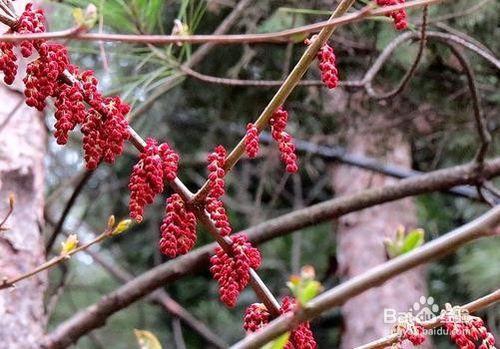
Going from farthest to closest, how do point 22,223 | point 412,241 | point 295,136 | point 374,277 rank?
point 295,136 → point 22,223 → point 412,241 → point 374,277

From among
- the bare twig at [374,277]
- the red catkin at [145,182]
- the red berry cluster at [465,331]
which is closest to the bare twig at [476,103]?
the red berry cluster at [465,331]

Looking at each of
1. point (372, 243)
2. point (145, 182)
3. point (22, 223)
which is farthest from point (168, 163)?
point (372, 243)

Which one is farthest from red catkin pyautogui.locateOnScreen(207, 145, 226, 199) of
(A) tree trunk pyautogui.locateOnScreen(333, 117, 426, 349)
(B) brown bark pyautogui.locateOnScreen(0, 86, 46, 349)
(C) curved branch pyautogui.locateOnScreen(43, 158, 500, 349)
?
(A) tree trunk pyautogui.locateOnScreen(333, 117, 426, 349)

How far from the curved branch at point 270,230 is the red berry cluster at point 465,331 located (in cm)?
79

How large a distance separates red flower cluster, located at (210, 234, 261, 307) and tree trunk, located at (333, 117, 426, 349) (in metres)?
1.66

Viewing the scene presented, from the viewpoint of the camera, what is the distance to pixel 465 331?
0.73 metres

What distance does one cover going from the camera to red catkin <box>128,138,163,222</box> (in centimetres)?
69

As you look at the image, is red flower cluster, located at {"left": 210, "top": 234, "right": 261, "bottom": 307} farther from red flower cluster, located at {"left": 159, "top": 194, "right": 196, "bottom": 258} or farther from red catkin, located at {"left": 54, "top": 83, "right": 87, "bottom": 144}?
red catkin, located at {"left": 54, "top": 83, "right": 87, "bottom": 144}

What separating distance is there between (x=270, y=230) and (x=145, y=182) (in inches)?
34.2

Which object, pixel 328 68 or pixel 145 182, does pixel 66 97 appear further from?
pixel 328 68

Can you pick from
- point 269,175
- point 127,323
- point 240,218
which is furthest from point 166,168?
point 127,323

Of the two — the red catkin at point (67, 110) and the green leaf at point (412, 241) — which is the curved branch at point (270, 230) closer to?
the red catkin at point (67, 110)

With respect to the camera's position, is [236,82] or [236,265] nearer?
[236,265]

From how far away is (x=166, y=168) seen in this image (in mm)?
727
